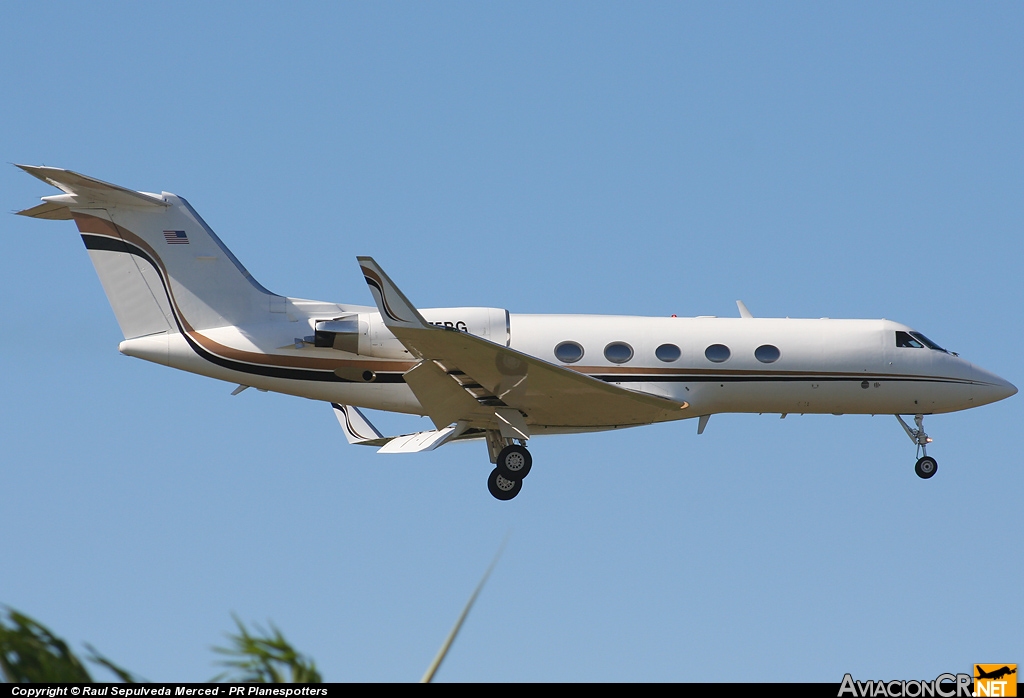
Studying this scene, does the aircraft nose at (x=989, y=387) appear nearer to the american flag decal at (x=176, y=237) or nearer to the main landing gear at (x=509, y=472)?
the main landing gear at (x=509, y=472)

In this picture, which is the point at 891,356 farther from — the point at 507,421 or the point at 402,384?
the point at 402,384

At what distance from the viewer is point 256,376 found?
20859mm

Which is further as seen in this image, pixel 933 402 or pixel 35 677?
pixel 933 402

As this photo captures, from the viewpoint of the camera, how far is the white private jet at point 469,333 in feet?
67.7

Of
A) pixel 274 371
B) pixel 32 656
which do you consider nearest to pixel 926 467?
pixel 274 371

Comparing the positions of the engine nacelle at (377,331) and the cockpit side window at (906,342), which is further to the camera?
the cockpit side window at (906,342)

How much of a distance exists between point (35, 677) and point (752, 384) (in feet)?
57.4

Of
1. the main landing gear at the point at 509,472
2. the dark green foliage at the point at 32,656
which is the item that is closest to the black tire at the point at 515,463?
the main landing gear at the point at 509,472

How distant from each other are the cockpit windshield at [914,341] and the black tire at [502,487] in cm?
815

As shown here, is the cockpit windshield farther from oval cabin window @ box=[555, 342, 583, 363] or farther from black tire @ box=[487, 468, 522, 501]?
black tire @ box=[487, 468, 522, 501]

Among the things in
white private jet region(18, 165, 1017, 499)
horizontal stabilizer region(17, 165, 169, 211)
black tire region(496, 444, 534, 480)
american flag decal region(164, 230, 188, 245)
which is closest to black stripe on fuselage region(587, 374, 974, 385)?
white private jet region(18, 165, 1017, 499)

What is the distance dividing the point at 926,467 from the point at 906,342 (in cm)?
261

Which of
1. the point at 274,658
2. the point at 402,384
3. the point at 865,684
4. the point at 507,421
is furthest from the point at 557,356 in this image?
the point at 274,658

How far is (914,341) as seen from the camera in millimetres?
22625
